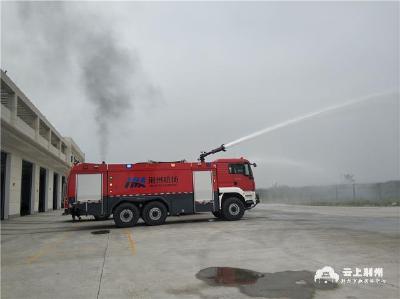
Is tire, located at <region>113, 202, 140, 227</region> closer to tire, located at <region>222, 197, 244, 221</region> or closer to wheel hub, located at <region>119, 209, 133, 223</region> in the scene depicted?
wheel hub, located at <region>119, 209, 133, 223</region>

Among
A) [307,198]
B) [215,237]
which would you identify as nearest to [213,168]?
[215,237]

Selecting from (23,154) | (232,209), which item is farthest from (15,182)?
(232,209)

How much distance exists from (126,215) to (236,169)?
5916 millimetres

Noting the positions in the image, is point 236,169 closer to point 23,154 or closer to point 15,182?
point 15,182

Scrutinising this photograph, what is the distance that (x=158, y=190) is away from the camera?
18906 millimetres

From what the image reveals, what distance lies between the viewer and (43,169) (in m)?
40.4

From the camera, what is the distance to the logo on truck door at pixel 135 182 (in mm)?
18719

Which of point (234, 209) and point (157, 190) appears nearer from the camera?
point (157, 190)

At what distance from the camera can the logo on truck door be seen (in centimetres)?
1872

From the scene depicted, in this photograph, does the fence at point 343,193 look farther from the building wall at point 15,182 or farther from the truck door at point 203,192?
the building wall at point 15,182

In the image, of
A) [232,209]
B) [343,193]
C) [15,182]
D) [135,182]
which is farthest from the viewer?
[343,193]

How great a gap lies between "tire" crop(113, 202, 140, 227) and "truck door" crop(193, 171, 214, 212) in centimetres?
295

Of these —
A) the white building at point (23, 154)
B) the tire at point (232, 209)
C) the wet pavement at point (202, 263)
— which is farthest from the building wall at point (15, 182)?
the tire at point (232, 209)

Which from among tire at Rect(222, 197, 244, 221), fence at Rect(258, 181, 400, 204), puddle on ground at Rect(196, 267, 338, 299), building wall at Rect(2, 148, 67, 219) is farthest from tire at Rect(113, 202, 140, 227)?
fence at Rect(258, 181, 400, 204)
